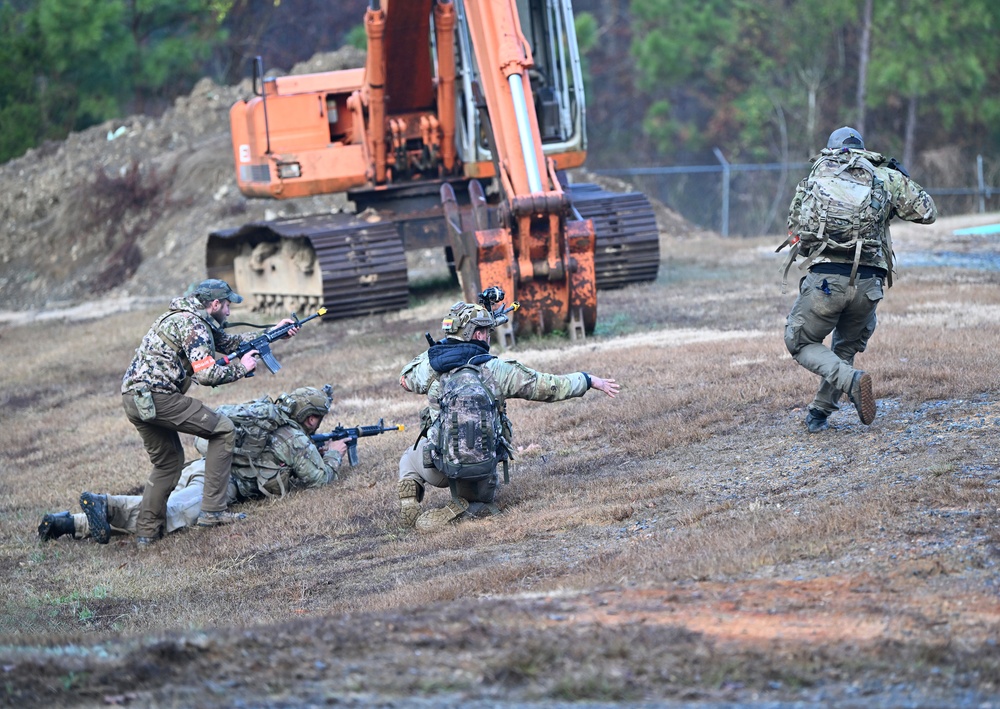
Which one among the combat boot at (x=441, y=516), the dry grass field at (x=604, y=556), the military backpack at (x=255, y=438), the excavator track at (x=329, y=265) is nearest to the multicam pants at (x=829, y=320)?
the dry grass field at (x=604, y=556)

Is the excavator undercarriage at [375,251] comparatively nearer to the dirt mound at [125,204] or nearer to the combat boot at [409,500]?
the combat boot at [409,500]

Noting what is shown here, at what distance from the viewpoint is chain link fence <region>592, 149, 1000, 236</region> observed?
3017 cm

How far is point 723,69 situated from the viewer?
3753 cm

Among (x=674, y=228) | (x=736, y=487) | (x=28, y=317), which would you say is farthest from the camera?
(x=674, y=228)

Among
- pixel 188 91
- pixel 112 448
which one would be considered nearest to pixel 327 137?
pixel 112 448

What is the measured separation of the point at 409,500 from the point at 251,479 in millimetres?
1958

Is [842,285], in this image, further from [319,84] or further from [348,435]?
[319,84]

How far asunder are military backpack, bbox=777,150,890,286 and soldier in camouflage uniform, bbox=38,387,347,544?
13.1 feet

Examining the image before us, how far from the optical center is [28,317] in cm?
2405

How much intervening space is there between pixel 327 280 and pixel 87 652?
1122cm

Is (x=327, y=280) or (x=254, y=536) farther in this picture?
(x=327, y=280)

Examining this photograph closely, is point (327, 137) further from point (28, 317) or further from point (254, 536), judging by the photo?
point (254, 536)

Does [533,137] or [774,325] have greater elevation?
[533,137]

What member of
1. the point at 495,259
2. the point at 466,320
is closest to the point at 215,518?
the point at 466,320
